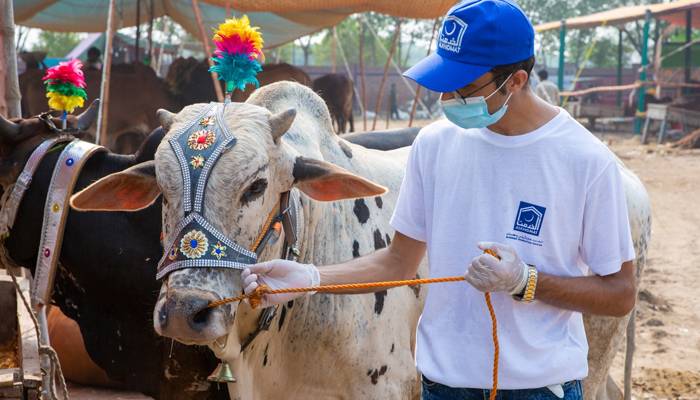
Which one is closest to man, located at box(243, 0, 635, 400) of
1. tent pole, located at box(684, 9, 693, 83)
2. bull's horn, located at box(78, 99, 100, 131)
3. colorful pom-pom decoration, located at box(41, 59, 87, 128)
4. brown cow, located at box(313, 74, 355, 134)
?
bull's horn, located at box(78, 99, 100, 131)

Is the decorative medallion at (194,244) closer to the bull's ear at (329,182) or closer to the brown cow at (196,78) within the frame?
the bull's ear at (329,182)

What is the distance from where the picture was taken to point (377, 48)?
52906 millimetres

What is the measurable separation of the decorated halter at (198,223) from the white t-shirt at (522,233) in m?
0.60

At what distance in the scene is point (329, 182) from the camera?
2863 millimetres

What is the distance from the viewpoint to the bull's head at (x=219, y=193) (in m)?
2.38

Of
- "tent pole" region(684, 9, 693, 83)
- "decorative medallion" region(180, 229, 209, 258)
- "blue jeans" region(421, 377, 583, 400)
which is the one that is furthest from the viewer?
"tent pole" region(684, 9, 693, 83)

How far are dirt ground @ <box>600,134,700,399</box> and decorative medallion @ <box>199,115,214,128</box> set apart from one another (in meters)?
3.78

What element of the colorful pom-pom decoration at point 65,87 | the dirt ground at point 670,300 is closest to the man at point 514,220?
the colorful pom-pom decoration at point 65,87

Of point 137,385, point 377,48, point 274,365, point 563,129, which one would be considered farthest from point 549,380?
point 377,48

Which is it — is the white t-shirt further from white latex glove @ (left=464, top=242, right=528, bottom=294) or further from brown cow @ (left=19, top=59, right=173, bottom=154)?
brown cow @ (left=19, top=59, right=173, bottom=154)

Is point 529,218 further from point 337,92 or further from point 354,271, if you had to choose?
point 337,92

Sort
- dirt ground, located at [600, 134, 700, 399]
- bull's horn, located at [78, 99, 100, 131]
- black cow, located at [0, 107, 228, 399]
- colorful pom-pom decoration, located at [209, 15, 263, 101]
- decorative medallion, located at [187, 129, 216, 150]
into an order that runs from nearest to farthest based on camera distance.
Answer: decorative medallion, located at [187, 129, 216, 150] < colorful pom-pom decoration, located at [209, 15, 263, 101] < black cow, located at [0, 107, 228, 399] < bull's horn, located at [78, 99, 100, 131] < dirt ground, located at [600, 134, 700, 399]

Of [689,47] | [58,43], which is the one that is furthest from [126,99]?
[58,43]

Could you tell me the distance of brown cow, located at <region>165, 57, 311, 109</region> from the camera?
35.6 ft
